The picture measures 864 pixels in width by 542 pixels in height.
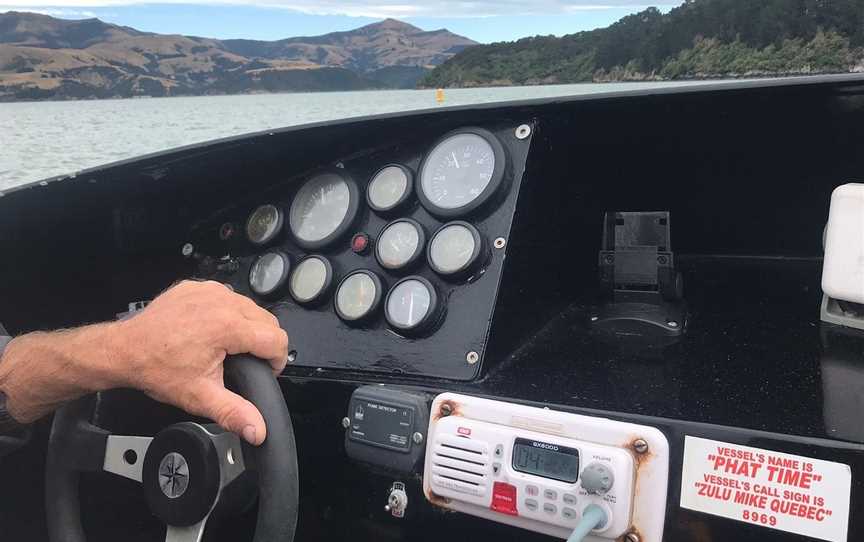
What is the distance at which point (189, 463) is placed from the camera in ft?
4.46

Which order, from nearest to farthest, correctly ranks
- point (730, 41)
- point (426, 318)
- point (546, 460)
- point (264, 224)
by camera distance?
point (546, 460), point (426, 318), point (264, 224), point (730, 41)

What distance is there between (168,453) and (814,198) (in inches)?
83.4

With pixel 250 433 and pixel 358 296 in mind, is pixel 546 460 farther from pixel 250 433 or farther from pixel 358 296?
pixel 358 296

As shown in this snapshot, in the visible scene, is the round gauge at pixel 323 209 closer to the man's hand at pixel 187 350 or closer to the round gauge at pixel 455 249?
the round gauge at pixel 455 249

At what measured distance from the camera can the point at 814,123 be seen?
205 cm

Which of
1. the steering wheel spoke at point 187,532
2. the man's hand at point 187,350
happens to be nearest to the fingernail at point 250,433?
the man's hand at point 187,350

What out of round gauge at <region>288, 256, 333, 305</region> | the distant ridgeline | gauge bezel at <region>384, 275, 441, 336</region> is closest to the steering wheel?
gauge bezel at <region>384, 275, 441, 336</region>

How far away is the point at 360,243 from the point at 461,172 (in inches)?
A: 14.5

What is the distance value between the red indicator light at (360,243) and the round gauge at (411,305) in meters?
0.19

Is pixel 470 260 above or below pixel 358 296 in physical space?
above

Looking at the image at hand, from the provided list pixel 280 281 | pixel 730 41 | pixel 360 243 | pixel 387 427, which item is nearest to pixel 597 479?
pixel 387 427

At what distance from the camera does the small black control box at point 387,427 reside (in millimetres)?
1653

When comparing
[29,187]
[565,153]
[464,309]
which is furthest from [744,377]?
[29,187]

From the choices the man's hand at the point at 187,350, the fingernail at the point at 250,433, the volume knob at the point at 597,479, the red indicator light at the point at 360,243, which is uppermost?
the red indicator light at the point at 360,243
